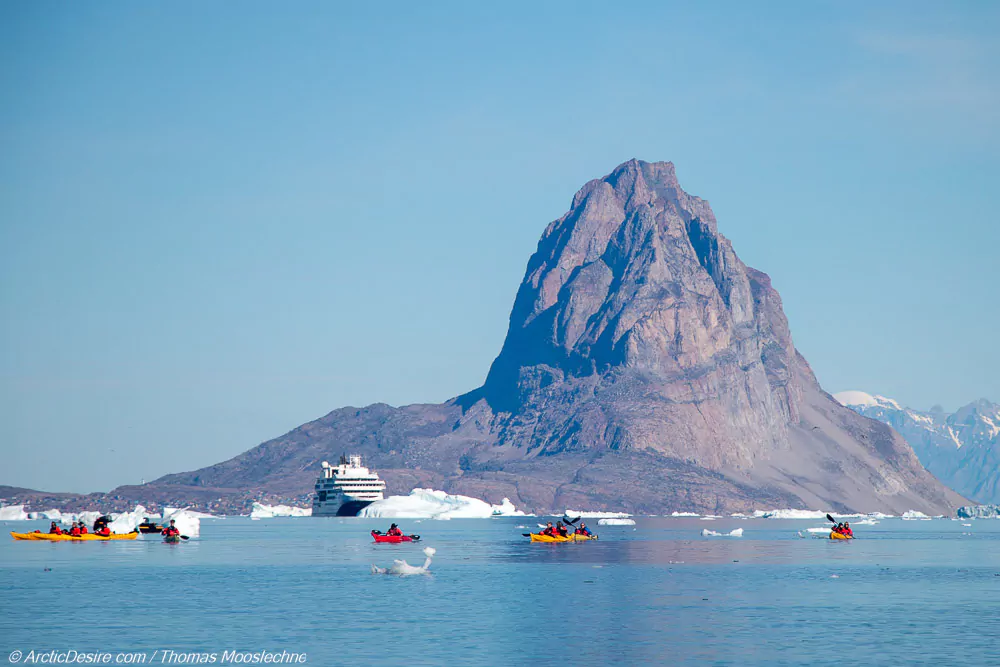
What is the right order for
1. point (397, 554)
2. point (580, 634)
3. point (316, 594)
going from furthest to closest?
point (397, 554) < point (316, 594) < point (580, 634)

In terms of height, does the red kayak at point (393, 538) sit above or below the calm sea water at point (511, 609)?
above

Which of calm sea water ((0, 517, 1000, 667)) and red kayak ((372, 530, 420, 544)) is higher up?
red kayak ((372, 530, 420, 544))

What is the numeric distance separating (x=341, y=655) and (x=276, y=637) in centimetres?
855

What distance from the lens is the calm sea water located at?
236 ft

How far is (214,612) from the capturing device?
88625 millimetres

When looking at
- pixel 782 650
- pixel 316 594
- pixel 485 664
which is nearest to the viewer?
pixel 485 664

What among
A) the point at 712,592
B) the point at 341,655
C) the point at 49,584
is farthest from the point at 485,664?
the point at 49,584

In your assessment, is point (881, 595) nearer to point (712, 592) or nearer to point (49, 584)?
point (712, 592)

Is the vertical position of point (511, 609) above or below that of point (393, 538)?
below

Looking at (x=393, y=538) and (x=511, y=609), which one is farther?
(x=393, y=538)

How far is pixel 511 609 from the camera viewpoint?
93.4m

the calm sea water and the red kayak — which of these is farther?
the red kayak

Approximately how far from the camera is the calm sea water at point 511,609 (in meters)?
71.8

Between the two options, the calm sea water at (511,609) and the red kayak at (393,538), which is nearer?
the calm sea water at (511,609)
